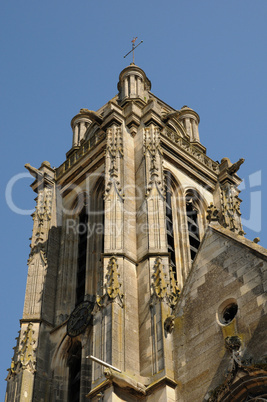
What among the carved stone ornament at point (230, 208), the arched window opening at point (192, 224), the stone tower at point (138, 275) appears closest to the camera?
the stone tower at point (138, 275)

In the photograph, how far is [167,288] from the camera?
2320 centimetres

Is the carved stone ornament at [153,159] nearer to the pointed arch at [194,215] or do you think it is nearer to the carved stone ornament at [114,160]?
the carved stone ornament at [114,160]

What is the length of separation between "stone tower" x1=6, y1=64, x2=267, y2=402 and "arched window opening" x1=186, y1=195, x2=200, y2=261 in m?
0.05

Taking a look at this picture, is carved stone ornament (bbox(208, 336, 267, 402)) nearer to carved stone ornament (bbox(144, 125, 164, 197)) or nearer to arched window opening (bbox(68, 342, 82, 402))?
arched window opening (bbox(68, 342, 82, 402))

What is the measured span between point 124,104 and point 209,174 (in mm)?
4290

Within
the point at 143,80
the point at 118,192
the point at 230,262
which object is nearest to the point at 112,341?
the point at 230,262

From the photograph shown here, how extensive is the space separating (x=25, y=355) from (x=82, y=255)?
17.5ft

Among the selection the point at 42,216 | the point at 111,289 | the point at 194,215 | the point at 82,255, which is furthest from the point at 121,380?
the point at 194,215

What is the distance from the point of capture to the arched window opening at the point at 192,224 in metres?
31.4

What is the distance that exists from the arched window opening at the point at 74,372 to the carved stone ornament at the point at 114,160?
476cm

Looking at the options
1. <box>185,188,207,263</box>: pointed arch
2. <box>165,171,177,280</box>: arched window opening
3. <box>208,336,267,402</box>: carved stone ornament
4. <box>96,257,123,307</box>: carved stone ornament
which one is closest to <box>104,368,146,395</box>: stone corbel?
<box>208,336,267,402</box>: carved stone ornament

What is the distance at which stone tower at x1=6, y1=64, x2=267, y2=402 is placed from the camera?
20109 mm

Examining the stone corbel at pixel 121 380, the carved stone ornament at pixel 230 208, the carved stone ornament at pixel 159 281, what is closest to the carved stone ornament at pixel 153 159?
the carved stone ornament at pixel 159 281

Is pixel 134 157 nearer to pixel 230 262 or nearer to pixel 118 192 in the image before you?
pixel 118 192
